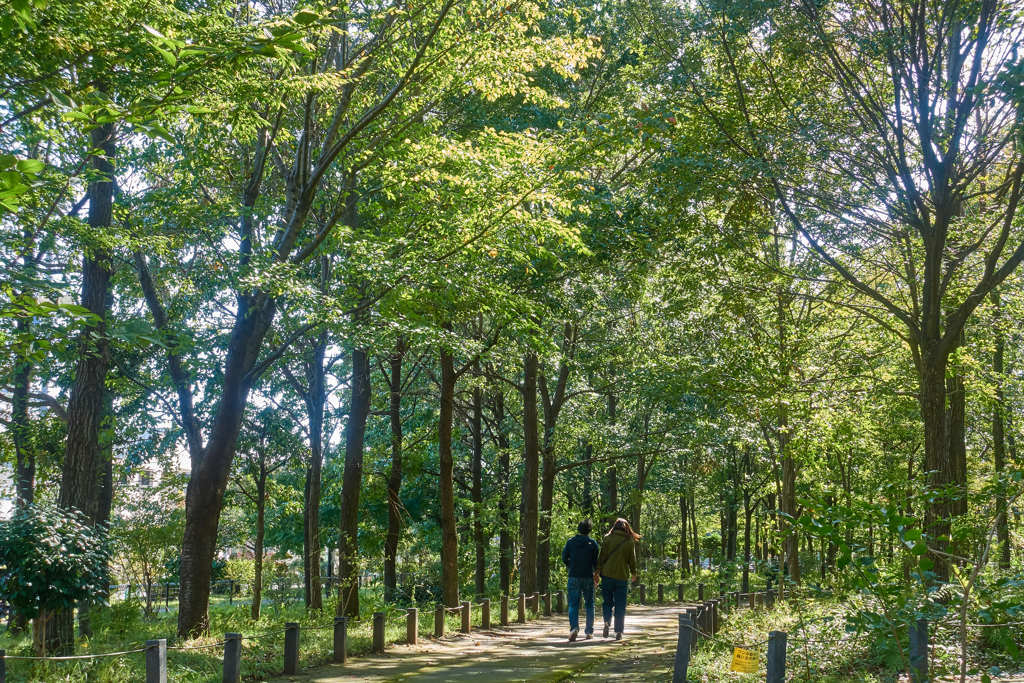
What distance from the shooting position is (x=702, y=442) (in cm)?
2306

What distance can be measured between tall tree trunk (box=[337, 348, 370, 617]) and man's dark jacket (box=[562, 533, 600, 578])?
4.85 m

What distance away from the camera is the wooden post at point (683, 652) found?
328 inches

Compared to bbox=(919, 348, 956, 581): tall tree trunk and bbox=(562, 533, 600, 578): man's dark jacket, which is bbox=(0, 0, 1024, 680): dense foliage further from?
bbox=(562, 533, 600, 578): man's dark jacket

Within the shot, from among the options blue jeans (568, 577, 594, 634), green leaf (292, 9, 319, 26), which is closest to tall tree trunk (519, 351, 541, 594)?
blue jeans (568, 577, 594, 634)

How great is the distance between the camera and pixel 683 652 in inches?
332

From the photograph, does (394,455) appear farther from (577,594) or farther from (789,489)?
(789,489)

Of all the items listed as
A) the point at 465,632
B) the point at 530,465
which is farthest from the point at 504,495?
the point at 465,632

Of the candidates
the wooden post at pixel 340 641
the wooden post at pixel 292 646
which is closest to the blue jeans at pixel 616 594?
the wooden post at pixel 340 641

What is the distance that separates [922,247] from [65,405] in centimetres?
1864

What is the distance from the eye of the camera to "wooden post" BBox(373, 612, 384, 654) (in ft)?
38.1

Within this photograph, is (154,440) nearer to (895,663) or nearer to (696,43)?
(696,43)

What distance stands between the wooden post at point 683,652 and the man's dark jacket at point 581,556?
165 inches

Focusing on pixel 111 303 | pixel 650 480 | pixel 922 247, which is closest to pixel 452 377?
pixel 111 303

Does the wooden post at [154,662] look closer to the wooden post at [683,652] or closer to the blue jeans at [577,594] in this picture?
the wooden post at [683,652]
